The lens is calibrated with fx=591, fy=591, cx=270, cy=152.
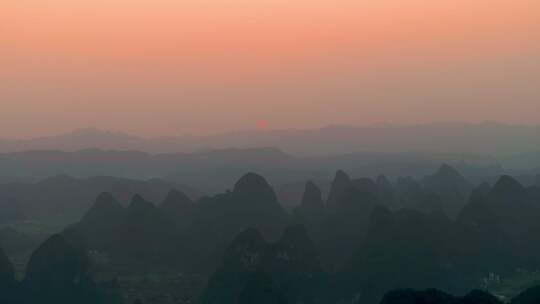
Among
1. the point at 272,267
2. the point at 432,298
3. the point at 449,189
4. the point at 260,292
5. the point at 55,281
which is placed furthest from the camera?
the point at 449,189

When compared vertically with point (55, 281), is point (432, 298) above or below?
above

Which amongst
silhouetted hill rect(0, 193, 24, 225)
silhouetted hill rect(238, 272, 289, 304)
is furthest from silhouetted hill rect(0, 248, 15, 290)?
silhouetted hill rect(0, 193, 24, 225)

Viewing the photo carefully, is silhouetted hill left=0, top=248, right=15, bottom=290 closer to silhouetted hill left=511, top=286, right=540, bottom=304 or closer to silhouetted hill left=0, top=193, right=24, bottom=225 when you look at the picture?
silhouetted hill left=511, top=286, right=540, bottom=304

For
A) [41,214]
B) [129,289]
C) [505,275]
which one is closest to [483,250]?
[505,275]

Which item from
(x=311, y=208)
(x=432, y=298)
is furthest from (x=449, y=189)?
(x=432, y=298)

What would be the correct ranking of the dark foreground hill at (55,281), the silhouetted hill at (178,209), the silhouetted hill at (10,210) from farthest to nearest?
the silhouetted hill at (10,210) → the silhouetted hill at (178,209) → the dark foreground hill at (55,281)

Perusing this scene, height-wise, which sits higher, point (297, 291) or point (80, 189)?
point (80, 189)

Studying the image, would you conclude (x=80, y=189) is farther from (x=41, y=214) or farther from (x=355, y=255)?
(x=355, y=255)

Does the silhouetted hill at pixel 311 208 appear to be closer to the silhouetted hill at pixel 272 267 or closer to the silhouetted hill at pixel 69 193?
the silhouetted hill at pixel 272 267

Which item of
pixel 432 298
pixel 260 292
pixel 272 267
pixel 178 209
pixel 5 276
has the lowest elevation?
pixel 272 267

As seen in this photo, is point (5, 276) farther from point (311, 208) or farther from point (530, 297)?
point (311, 208)

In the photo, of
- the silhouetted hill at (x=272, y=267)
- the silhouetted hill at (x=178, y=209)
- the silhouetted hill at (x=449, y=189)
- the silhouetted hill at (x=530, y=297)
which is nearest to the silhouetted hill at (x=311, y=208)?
the silhouetted hill at (x=178, y=209)
